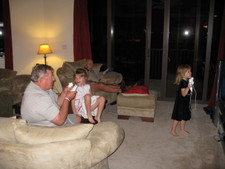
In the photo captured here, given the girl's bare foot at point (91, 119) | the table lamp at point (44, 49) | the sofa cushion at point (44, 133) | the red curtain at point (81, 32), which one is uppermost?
the red curtain at point (81, 32)

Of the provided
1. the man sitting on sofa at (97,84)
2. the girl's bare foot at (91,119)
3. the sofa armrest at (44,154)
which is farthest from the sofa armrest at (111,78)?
the sofa armrest at (44,154)

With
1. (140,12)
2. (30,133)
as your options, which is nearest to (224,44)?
(140,12)

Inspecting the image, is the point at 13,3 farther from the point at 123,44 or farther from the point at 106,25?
the point at 123,44

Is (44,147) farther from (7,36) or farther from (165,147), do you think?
(7,36)

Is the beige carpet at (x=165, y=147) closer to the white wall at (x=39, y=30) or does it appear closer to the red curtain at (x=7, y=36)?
the white wall at (x=39, y=30)

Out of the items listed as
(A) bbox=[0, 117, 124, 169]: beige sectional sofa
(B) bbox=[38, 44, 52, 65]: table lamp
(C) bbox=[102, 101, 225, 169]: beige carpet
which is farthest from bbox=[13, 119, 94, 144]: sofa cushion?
(B) bbox=[38, 44, 52, 65]: table lamp

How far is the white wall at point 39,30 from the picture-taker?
5418 millimetres

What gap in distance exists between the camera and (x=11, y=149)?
152 centimetres

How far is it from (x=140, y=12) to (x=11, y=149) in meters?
5.81

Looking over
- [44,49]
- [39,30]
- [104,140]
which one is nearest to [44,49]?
[44,49]

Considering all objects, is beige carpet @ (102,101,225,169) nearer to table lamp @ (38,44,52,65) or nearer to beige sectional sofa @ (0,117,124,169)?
beige sectional sofa @ (0,117,124,169)

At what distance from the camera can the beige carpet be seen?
262 centimetres

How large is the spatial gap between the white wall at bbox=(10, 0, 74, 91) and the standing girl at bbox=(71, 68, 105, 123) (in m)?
2.64

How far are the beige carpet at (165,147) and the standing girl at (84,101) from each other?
2.04ft
